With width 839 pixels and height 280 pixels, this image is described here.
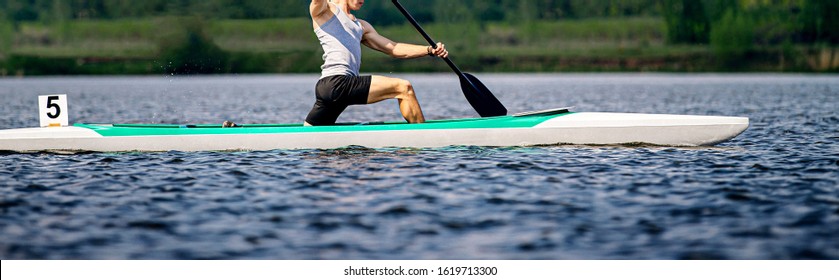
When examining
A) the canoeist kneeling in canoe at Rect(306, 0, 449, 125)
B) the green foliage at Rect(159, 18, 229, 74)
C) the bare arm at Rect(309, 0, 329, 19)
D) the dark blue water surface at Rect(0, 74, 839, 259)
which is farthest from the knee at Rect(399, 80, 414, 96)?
the green foliage at Rect(159, 18, 229, 74)

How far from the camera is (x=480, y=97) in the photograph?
13.4m

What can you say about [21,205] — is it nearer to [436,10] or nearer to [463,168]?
[463,168]

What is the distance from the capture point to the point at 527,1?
382 ft

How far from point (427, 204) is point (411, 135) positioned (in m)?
3.89

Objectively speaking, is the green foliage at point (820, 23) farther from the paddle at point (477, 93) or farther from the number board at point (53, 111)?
the number board at point (53, 111)

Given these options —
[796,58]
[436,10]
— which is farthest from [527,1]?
[796,58]

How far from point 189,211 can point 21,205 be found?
5.65ft

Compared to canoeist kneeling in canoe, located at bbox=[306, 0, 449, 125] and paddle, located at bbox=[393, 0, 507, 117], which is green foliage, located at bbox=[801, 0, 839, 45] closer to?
paddle, located at bbox=[393, 0, 507, 117]

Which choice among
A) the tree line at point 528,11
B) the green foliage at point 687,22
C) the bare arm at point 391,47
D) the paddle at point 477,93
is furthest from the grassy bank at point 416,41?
the bare arm at point 391,47

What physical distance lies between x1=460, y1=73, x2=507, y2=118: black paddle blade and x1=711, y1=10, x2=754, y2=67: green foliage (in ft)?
277

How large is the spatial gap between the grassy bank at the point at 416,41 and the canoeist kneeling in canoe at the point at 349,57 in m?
73.1

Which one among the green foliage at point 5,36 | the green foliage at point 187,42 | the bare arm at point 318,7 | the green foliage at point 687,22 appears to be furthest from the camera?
the green foliage at point 5,36

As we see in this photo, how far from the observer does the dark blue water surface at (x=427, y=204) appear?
729cm

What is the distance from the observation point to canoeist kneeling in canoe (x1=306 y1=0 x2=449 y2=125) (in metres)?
12.1
